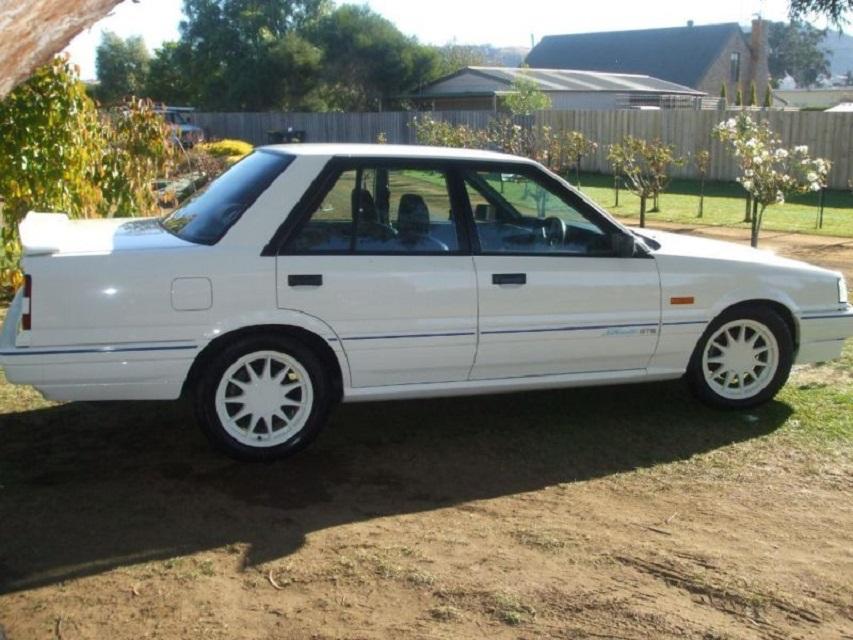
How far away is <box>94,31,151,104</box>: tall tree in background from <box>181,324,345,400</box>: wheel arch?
197ft

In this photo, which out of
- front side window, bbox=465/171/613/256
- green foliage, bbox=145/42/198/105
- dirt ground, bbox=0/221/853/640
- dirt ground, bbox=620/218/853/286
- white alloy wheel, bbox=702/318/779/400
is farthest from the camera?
green foliage, bbox=145/42/198/105

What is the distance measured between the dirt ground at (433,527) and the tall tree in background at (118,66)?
196 feet

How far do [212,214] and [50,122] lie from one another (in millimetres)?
4856

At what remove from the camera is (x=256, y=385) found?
→ 554 centimetres

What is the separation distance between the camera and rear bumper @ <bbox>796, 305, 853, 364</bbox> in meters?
6.52

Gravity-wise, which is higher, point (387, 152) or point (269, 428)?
point (387, 152)

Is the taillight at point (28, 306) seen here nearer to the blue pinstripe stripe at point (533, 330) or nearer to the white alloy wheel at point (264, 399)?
the white alloy wheel at point (264, 399)

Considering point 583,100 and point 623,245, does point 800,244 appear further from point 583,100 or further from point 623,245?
point 583,100

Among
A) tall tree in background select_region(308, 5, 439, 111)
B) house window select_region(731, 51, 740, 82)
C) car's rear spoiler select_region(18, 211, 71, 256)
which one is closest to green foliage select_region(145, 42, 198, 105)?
tall tree in background select_region(308, 5, 439, 111)

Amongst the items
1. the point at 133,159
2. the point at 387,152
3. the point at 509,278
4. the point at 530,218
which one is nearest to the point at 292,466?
the point at 509,278

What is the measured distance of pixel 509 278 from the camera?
581 cm

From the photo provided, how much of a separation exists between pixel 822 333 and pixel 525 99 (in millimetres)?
28728

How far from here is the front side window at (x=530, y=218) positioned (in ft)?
19.5

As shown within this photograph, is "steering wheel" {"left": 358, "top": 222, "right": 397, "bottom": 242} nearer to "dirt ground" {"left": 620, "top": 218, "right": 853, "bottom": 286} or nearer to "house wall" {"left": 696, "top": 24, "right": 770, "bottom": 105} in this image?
"dirt ground" {"left": 620, "top": 218, "right": 853, "bottom": 286}
